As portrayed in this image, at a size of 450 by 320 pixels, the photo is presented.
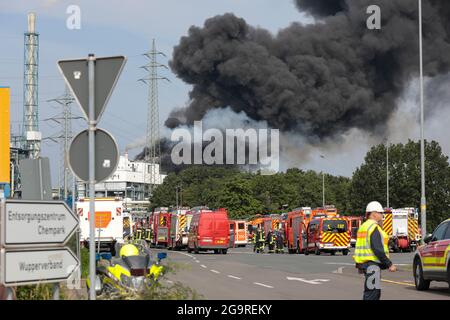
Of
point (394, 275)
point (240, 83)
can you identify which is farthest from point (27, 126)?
point (394, 275)

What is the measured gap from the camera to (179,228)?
2359 inches

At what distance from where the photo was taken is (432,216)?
9194 centimetres

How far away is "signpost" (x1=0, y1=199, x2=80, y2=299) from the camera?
9.08m

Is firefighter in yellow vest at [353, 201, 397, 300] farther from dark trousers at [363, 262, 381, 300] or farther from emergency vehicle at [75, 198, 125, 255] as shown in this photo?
emergency vehicle at [75, 198, 125, 255]

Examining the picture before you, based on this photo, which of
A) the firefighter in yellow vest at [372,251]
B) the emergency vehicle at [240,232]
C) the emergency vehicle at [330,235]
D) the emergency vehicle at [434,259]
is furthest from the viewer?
the emergency vehicle at [240,232]

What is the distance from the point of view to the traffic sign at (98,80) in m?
9.80

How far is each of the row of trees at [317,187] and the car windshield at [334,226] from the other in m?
45.3

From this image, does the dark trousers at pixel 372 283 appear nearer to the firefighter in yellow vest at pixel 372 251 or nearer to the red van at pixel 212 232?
the firefighter in yellow vest at pixel 372 251

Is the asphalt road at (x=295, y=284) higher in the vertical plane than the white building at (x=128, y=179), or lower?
lower

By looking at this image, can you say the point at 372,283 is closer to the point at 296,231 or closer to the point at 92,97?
the point at 92,97

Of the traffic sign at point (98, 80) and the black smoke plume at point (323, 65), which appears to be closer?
the traffic sign at point (98, 80)

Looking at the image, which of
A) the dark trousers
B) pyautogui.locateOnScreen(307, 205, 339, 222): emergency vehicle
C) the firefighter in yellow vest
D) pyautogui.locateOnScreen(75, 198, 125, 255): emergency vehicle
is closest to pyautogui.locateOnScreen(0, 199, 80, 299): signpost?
the dark trousers

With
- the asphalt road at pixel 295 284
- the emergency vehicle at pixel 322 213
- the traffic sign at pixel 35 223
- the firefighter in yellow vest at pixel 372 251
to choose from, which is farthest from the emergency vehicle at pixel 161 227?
the traffic sign at pixel 35 223

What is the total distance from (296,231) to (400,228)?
7460 mm
